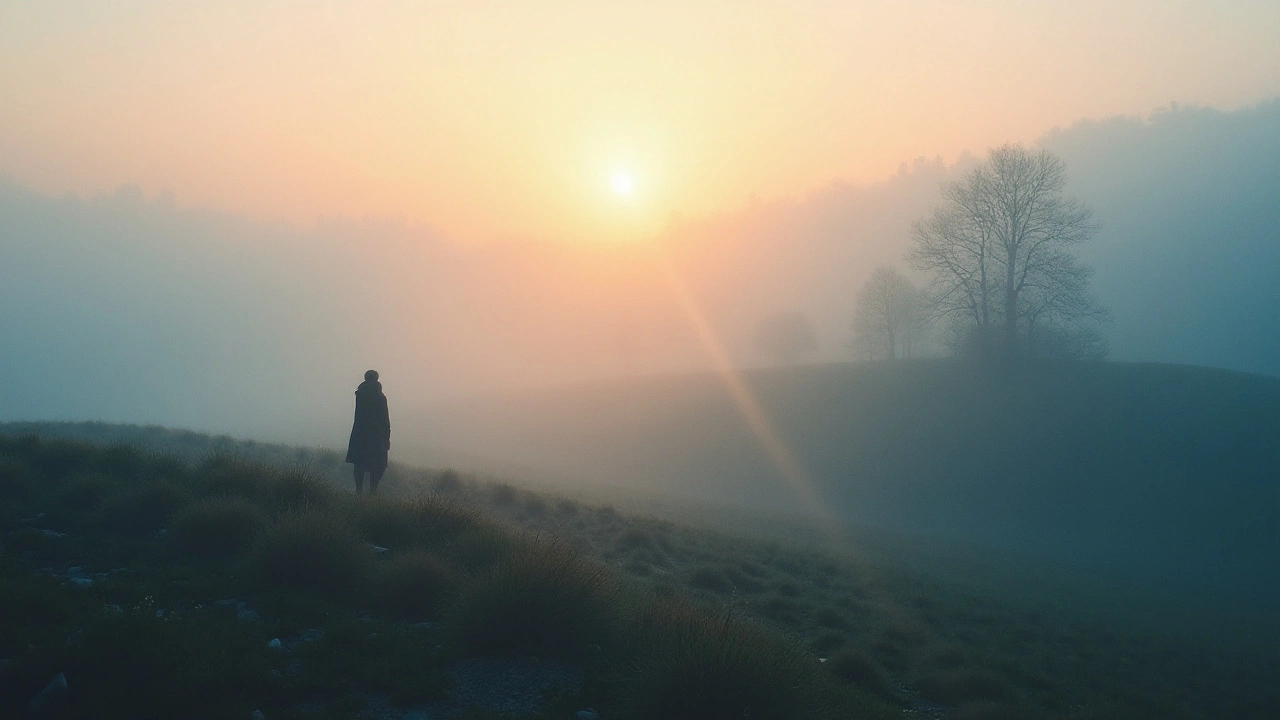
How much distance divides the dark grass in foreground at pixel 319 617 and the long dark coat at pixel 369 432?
4307 millimetres

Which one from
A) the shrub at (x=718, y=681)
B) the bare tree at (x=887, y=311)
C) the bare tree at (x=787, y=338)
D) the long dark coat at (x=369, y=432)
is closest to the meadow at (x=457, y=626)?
the shrub at (x=718, y=681)

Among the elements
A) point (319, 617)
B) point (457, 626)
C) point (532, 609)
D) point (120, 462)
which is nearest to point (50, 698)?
point (319, 617)

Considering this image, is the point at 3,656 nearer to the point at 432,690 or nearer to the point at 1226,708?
the point at 432,690

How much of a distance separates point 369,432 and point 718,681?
1110cm

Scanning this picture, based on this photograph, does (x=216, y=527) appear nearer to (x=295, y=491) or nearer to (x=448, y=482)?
(x=295, y=491)

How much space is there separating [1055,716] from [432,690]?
7104mm

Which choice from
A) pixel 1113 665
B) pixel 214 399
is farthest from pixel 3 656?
pixel 214 399

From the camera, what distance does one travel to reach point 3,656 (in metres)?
4.89

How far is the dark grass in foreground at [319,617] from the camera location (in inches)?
191

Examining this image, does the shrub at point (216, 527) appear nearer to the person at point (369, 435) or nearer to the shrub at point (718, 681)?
the shrub at point (718, 681)

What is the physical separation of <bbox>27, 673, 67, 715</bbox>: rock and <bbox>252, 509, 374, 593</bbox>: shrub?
8.68 feet

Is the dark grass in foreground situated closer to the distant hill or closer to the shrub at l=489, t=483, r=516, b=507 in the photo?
the shrub at l=489, t=483, r=516, b=507

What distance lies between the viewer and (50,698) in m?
4.44

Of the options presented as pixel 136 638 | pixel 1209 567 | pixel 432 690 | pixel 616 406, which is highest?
pixel 616 406
